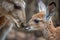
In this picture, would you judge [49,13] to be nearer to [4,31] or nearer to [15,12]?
→ [15,12]

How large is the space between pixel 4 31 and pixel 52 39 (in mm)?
625

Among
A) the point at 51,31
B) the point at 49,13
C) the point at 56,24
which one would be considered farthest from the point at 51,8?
the point at 56,24

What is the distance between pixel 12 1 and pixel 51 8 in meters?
0.40

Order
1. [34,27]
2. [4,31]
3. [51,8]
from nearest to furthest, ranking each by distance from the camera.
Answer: [51,8], [34,27], [4,31]

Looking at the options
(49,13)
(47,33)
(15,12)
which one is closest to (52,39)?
(47,33)

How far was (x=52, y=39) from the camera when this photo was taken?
2.79m

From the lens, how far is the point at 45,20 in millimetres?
2832

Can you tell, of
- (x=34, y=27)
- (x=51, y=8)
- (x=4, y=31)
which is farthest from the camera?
(x=4, y=31)

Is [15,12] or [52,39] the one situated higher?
[15,12]

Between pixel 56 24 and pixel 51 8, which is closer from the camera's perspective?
pixel 51 8

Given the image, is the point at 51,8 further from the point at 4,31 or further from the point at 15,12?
the point at 4,31

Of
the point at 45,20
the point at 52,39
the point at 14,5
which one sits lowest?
the point at 52,39

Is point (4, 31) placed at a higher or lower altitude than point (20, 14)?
lower

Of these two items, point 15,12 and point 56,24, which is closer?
point 15,12
